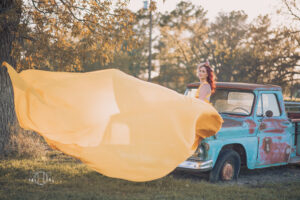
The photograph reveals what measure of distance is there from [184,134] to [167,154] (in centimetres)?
36

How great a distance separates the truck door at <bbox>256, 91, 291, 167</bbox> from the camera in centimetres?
748

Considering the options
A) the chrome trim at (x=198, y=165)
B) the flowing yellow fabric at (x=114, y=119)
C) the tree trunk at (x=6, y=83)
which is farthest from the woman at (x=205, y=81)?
the tree trunk at (x=6, y=83)

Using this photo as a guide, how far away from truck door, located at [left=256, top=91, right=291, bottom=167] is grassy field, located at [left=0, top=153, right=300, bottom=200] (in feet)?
1.96

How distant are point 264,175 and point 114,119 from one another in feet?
16.4

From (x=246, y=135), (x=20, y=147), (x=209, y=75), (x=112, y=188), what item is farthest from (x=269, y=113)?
(x=20, y=147)

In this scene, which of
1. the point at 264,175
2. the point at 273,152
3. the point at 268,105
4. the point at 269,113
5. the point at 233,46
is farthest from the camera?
the point at 233,46

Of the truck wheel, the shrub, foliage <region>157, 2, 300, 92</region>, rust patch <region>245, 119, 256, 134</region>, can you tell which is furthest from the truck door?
foliage <region>157, 2, 300, 92</region>

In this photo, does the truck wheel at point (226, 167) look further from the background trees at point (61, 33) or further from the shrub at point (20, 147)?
the shrub at point (20, 147)

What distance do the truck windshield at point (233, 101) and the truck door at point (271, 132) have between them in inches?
9.5

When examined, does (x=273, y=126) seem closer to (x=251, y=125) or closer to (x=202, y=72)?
(x=251, y=125)

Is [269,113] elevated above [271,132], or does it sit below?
above

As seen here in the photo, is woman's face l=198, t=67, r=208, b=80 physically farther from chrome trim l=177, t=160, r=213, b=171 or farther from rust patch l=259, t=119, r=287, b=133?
chrome trim l=177, t=160, r=213, b=171

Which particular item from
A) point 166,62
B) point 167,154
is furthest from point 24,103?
point 166,62

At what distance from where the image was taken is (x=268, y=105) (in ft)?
25.9
